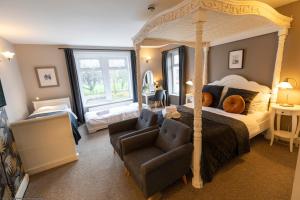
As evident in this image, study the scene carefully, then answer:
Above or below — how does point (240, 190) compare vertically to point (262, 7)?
below

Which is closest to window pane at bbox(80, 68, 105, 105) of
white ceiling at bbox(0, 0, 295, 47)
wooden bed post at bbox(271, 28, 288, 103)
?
white ceiling at bbox(0, 0, 295, 47)

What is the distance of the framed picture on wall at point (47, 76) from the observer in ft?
13.4

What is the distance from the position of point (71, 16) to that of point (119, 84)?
3.32 meters

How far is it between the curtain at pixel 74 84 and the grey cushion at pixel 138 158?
332 cm

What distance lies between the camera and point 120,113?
13.2 feet

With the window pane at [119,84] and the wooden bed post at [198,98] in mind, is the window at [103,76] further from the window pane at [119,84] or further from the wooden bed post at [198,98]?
the wooden bed post at [198,98]

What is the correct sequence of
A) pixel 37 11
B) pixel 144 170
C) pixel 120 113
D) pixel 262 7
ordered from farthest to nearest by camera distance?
pixel 120 113 < pixel 37 11 < pixel 262 7 < pixel 144 170

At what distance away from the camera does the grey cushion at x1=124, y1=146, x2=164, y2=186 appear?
168 cm

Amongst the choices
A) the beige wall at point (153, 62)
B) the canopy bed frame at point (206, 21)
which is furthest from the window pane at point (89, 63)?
the canopy bed frame at point (206, 21)

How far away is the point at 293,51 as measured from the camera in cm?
245

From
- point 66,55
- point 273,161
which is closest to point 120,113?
point 66,55

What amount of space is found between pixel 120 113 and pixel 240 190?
3111 millimetres

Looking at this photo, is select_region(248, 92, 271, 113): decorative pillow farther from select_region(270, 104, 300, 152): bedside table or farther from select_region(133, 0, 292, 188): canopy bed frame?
select_region(270, 104, 300, 152): bedside table

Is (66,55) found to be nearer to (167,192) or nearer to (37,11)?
(37,11)
